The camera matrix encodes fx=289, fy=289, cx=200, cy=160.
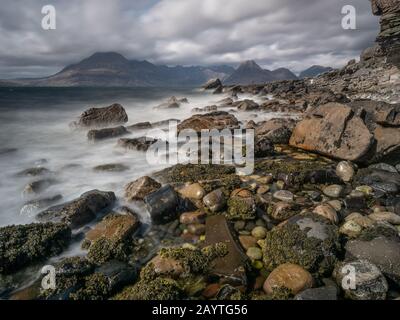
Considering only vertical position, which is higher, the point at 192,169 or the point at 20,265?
the point at 192,169

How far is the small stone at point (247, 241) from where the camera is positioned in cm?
532

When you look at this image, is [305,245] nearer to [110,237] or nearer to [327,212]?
[327,212]

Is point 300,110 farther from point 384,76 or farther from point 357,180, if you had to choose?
point 357,180

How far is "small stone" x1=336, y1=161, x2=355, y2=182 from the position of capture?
7.87 metres

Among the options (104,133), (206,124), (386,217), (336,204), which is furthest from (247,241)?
(104,133)

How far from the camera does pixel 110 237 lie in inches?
219

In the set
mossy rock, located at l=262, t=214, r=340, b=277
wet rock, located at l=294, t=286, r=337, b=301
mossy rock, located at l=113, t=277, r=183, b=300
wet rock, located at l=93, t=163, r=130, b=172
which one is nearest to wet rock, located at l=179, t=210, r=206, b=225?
mossy rock, located at l=262, t=214, r=340, b=277

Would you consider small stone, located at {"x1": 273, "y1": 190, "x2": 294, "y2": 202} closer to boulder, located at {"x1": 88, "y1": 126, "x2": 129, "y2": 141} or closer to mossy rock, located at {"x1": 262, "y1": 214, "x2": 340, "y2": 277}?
mossy rock, located at {"x1": 262, "y1": 214, "x2": 340, "y2": 277}

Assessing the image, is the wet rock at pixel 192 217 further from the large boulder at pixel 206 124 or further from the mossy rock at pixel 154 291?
the large boulder at pixel 206 124

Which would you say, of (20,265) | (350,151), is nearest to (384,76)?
(350,151)

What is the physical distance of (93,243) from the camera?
5484 millimetres

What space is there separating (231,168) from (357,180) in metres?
3.40
